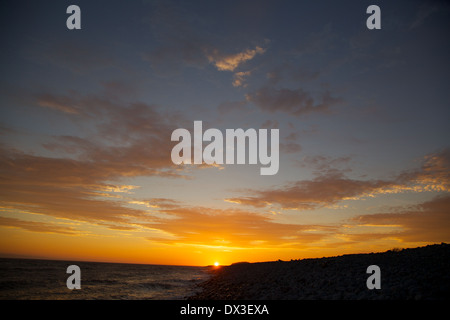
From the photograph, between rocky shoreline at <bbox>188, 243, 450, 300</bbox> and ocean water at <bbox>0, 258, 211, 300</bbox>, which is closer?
rocky shoreline at <bbox>188, 243, 450, 300</bbox>

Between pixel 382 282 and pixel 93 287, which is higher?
pixel 382 282

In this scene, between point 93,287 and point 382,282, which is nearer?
point 382,282

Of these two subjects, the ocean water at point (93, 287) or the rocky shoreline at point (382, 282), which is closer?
the rocky shoreline at point (382, 282)

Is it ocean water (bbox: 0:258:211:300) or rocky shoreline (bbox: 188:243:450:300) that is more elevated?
rocky shoreline (bbox: 188:243:450:300)

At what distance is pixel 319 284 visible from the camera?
15109mm

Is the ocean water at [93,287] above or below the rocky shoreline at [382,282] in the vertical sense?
below
